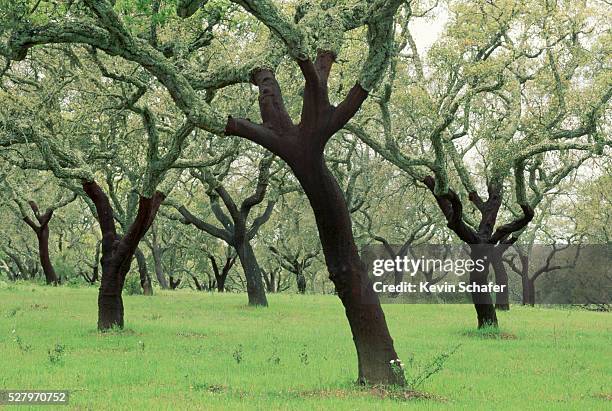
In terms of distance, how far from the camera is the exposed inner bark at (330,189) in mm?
11781

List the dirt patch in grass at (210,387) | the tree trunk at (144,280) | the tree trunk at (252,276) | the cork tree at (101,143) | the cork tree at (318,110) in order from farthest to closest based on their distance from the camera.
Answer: the tree trunk at (144,280), the tree trunk at (252,276), the cork tree at (101,143), the dirt patch in grass at (210,387), the cork tree at (318,110)

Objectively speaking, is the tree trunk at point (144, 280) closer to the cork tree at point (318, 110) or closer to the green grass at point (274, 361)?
the green grass at point (274, 361)

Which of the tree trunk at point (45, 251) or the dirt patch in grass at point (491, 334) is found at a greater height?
the tree trunk at point (45, 251)

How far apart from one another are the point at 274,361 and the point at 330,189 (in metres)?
5.11

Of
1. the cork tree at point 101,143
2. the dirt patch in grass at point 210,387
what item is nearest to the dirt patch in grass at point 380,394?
the dirt patch in grass at point 210,387

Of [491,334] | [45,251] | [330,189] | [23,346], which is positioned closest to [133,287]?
[45,251]

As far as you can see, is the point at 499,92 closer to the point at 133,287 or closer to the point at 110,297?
the point at 110,297

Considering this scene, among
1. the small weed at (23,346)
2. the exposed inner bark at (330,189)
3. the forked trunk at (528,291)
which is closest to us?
the exposed inner bark at (330,189)

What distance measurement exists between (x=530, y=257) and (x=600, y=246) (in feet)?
17.4

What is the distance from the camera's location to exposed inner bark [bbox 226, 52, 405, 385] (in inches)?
464

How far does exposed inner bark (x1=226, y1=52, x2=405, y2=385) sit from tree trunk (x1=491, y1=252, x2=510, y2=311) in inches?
573

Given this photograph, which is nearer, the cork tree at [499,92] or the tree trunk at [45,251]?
the cork tree at [499,92]

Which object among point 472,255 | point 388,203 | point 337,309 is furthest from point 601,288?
point 472,255

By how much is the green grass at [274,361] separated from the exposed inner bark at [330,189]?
28.3 inches
